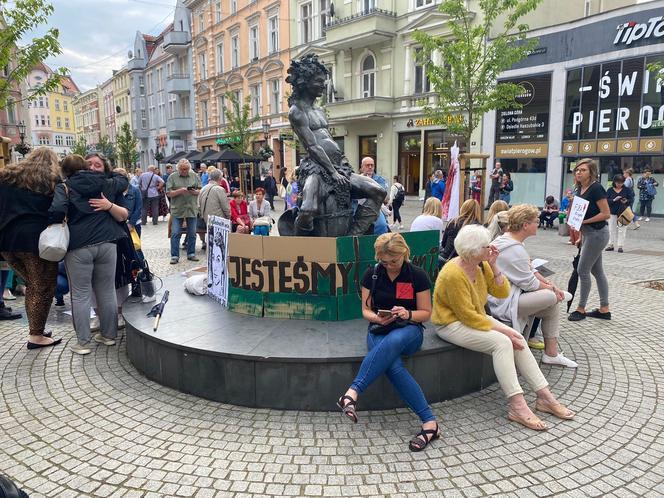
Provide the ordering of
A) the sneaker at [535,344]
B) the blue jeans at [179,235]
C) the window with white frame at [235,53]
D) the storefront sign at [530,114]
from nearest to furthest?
the sneaker at [535,344] → the blue jeans at [179,235] → the storefront sign at [530,114] → the window with white frame at [235,53]

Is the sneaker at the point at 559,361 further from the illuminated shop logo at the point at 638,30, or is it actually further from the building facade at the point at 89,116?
the building facade at the point at 89,116

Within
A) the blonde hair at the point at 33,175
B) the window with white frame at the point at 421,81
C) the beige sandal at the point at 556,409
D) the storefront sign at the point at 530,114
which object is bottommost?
the beige sandal at the point at 556,409

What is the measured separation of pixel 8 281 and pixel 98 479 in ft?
18.4

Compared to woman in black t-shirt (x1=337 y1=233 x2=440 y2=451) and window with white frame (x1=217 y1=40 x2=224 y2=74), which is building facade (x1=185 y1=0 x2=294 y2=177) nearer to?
window with white frame (x1=217 y1=40 x2=224 y2=74)

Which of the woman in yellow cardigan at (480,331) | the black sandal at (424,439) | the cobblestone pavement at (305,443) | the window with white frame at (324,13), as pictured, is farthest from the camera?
the window with white frame at (324,13)

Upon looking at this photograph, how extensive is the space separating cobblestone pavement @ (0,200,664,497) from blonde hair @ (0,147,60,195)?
66.6 inches

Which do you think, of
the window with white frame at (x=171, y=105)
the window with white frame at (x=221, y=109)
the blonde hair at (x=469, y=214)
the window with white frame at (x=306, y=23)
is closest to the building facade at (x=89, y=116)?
the window with white frame at (x=171, y=105)

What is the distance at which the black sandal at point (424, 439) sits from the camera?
3273mm

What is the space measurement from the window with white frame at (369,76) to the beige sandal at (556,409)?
24.2 m

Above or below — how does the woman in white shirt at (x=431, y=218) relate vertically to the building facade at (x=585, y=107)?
below

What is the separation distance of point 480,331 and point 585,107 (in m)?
18.2

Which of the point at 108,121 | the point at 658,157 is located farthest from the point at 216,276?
the point at 108,121

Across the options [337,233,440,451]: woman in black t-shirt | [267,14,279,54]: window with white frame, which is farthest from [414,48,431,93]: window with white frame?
[337,233,440,451]: woman in black t-shirt

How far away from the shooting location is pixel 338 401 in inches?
144
